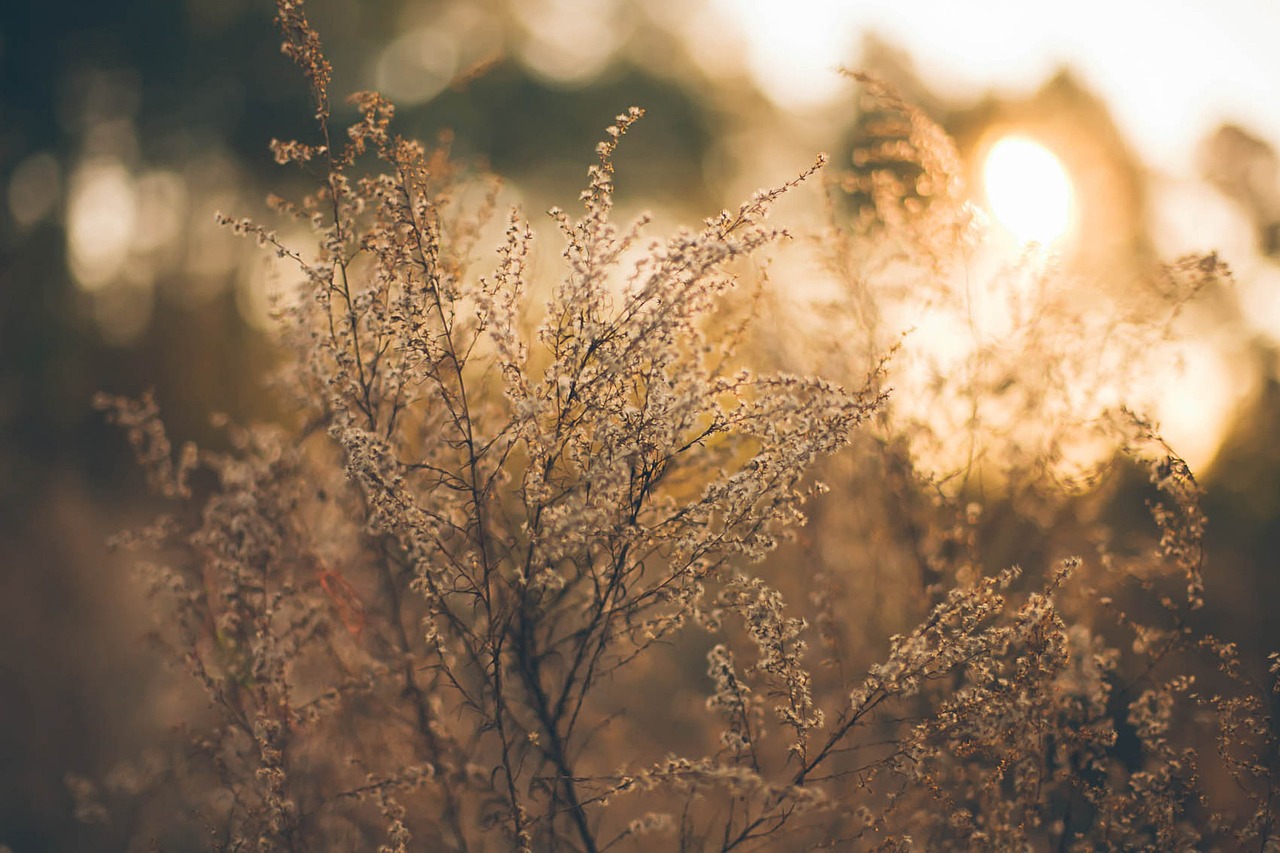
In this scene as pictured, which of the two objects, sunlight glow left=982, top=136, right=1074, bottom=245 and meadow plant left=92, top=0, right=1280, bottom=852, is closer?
meadow plant left=92, top=0, right=1280, bottom=852

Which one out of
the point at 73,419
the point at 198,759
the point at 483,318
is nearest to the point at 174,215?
the point at 73,419

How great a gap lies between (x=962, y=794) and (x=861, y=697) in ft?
5.60

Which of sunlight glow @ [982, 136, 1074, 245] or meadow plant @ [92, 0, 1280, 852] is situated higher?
sunlight glow @ [982, 136, 1074, 245]

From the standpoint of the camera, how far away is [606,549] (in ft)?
7.73

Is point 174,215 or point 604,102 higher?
point 604,102

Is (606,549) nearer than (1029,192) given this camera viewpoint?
Yes

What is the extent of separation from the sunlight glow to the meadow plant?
0.38 metres

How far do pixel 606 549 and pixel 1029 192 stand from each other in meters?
3.05

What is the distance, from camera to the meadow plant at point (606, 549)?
227cm

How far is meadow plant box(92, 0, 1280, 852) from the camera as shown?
2.27m

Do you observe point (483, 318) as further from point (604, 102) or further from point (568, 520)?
point (604, 102)

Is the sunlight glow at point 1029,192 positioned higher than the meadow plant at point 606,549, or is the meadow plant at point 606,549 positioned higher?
the sunlight glow at point 1029,192

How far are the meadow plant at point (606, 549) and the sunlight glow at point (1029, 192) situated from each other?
1.25ft

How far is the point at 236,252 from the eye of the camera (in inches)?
487
